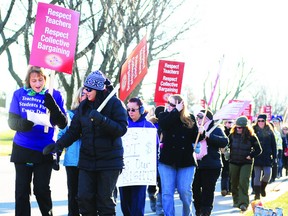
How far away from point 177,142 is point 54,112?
2.23 meters

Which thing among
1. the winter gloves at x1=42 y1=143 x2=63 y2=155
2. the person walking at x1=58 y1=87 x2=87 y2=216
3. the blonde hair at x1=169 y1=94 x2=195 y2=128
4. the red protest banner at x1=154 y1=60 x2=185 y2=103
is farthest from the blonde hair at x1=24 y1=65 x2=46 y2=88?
the red protest banner at x1=154 y1=60 x2=185 y2=103

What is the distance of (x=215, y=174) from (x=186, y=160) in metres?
1.64

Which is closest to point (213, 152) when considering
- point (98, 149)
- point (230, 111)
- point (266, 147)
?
point (230, 111)

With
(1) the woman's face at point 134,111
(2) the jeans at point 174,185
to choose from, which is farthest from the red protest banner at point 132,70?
(2) the jeans at point 174,185

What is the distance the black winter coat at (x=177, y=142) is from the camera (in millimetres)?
9102

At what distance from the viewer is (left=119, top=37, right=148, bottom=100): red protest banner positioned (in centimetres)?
1068

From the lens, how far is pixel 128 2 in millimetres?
26031

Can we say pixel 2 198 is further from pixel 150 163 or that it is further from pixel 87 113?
pixel 87 113

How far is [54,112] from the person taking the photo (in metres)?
7.44

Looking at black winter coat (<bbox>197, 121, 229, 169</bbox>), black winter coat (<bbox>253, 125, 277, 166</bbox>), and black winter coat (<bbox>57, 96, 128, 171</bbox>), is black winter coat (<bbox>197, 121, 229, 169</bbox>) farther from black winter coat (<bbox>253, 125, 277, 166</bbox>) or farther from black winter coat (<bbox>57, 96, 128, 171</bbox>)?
black winter coat (<bbox>253, 125, 277, 166</bbox>)

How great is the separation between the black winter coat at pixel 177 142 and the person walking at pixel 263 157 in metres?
5.19

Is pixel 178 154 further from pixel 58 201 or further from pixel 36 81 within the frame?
pixel 58 201

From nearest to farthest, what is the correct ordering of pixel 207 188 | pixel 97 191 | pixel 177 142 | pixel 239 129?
pixel 97 191
pixel 177 142
pixel 207 188
pixel 239 129

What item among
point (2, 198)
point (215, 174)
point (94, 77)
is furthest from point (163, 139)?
point (2, 198)
